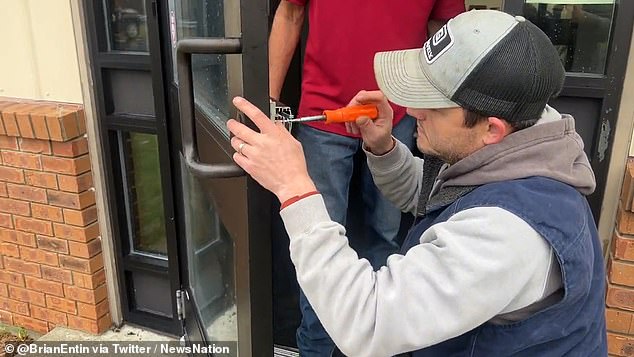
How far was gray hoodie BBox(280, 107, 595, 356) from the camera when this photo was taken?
36.3 inches

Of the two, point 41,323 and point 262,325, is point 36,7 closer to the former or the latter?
point 41,323

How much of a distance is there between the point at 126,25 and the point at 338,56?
1.02 m

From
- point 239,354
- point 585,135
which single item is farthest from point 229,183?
point 585,135

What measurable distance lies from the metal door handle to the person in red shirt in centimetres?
54

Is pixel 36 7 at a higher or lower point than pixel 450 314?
higher

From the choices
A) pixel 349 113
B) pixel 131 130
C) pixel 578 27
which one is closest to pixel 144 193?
pixel 131 130

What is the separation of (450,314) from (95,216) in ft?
6.34

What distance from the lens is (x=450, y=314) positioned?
936 millimetres

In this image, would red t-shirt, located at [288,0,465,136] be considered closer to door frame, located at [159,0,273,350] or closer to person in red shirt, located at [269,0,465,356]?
Result: person in red shirt, located at [269,0,465,356]

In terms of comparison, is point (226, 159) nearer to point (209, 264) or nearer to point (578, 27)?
point (209, 264)

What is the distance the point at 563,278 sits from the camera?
963 mm

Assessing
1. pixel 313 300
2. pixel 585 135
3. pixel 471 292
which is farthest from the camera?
pixel 585 135

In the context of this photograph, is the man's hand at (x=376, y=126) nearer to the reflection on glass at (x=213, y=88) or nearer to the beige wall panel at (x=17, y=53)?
the reflection on glass at (x=213, y=88)

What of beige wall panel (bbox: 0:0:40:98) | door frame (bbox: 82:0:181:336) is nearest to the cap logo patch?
door frame (bbox: 82:0:181:336)
